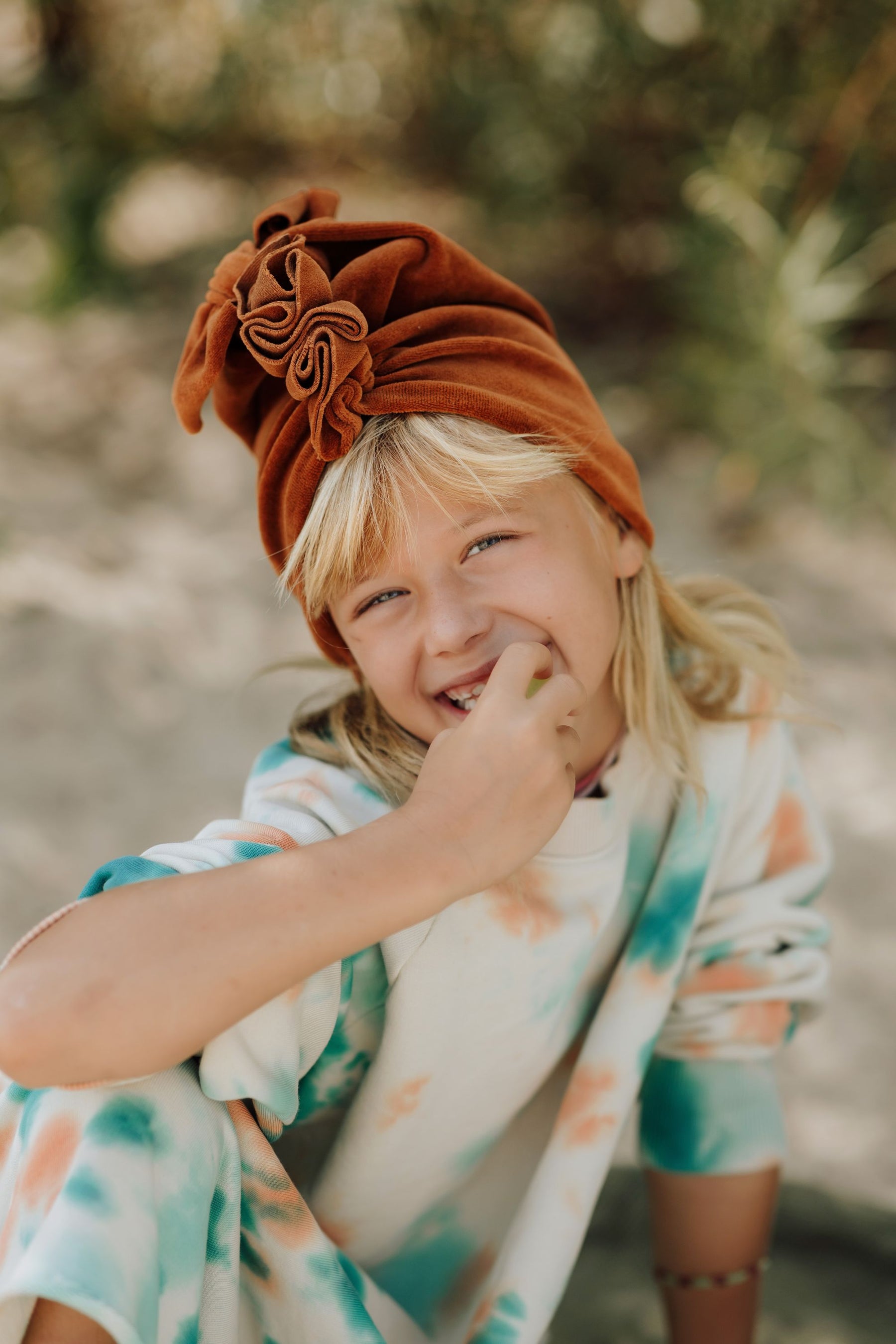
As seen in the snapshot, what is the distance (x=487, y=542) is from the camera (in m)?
1.35

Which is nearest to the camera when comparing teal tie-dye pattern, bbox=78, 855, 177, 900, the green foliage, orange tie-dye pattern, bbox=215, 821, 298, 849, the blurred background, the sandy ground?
teal tie-dye pattern, bbox=78, 855, 177, 900

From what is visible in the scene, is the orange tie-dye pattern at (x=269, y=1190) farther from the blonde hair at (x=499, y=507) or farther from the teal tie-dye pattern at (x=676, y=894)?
the teal tie-dye pattern at (x=676, y=894)

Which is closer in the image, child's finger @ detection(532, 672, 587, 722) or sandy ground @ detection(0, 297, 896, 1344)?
child's finger @ detection(532, 672, 587, 722)

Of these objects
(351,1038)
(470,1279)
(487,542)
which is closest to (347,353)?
(487,542)

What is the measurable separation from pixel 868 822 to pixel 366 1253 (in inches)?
72.4

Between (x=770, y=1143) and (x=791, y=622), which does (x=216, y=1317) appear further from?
(x=791, y=622)

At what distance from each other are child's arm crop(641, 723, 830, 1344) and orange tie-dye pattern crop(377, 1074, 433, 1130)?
1.52ft

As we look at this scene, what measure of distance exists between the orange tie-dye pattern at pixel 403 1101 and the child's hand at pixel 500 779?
0.35 m

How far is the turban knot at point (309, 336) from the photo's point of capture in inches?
47.5

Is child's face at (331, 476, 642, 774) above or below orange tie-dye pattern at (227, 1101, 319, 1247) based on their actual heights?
above

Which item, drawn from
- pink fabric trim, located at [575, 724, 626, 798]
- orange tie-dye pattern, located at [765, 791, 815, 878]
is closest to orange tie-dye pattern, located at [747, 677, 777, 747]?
orange tie-dye pattern, located at [765, 791, 815, 878]

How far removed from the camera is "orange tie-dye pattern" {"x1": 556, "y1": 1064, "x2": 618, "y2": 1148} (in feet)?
4.84

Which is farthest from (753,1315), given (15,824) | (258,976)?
(15,824)

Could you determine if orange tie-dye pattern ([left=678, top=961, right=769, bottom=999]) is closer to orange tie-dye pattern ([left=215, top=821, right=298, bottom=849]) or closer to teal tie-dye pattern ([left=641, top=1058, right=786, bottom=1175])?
teal tie-dye pattern ([left=641, top=1058, right=786, bottom=1175])
